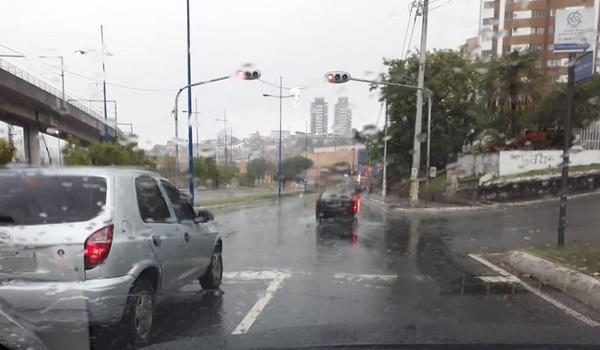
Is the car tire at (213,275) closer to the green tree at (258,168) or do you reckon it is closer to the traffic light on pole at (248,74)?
the traffic light on pole at (248,74)

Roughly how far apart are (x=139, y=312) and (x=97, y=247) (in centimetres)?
78

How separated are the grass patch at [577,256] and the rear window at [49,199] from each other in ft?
19.8

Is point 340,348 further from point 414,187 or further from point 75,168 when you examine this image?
point 414,187

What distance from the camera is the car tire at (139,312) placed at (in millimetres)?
4266

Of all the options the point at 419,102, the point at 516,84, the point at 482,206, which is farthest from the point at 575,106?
the point at 419,102

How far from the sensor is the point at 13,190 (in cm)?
417

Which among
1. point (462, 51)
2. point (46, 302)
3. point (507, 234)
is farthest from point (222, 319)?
point (462, 51)

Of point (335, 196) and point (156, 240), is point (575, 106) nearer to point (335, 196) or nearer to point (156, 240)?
point (335, 196)

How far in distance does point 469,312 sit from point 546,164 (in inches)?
883

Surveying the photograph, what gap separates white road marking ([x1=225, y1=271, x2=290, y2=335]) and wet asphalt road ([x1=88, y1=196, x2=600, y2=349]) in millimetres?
10

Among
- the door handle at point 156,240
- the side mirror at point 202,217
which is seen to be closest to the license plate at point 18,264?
the door handle at point 156,240

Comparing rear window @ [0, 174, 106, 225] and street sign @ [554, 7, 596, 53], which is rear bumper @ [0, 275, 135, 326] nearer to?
rear window @ [0, 174, 106, 225]

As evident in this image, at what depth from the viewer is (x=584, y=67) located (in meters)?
8.50

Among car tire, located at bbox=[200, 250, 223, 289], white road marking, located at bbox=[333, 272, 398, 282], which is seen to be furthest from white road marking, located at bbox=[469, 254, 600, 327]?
car tire, located at bbox=[200, 250, 223, 289]
